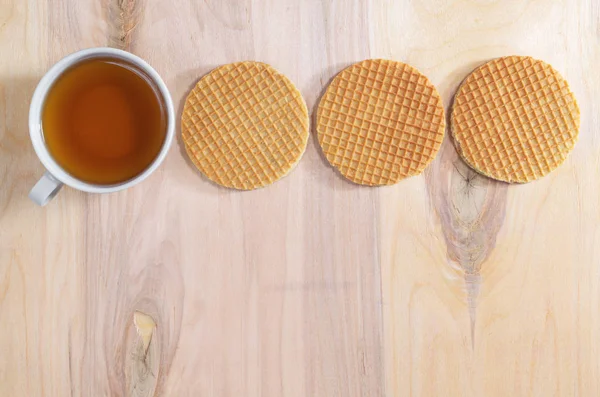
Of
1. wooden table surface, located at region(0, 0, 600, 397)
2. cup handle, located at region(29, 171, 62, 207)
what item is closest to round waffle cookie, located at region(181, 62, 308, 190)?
wooden table surface, located at region(0, 0, 600, 397)

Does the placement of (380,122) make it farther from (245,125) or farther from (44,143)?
(44,143)

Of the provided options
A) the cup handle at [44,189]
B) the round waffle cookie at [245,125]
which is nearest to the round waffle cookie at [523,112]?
the round waffle cookie at [245,125]

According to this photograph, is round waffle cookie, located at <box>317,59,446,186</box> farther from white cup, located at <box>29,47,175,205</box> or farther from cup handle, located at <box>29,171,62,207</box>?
cup handle, located at <box>29,171,62,207</box>

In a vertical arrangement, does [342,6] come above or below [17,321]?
above

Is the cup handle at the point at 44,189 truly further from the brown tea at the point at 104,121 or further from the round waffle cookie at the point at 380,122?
the round waffle cookie at the point at 380,122

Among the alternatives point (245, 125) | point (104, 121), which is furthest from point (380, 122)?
point (104, 121)

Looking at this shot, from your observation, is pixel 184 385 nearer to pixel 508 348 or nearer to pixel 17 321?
pixel 17 321

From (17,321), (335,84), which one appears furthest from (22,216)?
(335,84)
